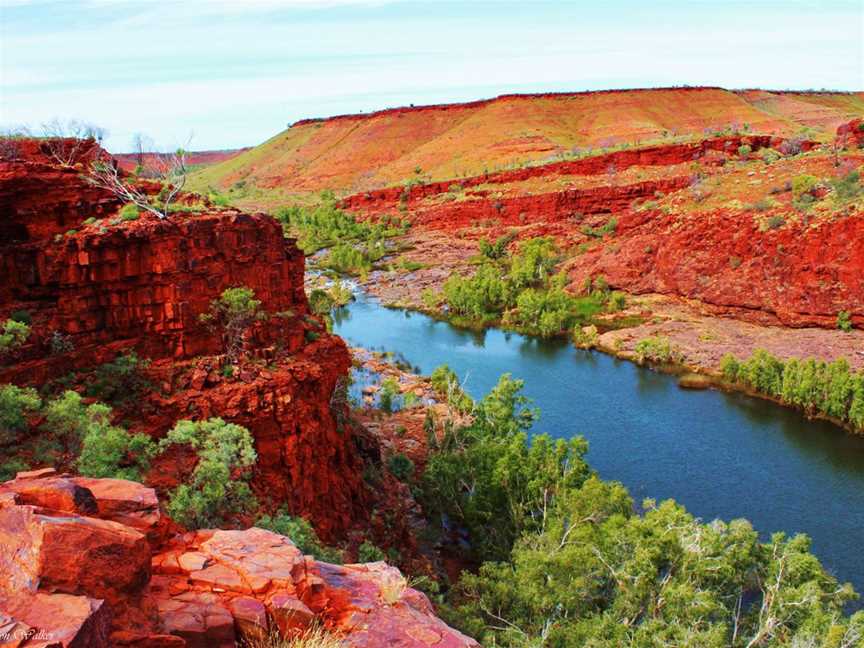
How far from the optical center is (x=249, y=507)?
50.6 ft

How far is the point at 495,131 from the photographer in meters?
123

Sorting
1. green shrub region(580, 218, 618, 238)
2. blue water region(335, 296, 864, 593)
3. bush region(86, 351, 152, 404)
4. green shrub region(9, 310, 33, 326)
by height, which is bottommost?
blue water region(335, 296, 864, 593)

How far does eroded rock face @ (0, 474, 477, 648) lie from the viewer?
6379 mm

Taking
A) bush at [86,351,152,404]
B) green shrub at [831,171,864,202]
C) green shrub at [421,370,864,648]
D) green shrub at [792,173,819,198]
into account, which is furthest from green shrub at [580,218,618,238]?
bush at [86,351,152,404]

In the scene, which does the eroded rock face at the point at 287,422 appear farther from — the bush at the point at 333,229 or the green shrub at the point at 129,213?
the bush at the point at 333,229

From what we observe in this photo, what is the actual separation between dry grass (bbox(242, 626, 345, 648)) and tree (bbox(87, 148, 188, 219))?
44.6 ft

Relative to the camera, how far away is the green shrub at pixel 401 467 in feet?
87.6

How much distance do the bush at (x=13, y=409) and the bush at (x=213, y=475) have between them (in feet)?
9.36

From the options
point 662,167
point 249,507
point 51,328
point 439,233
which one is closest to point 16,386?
point 51,328

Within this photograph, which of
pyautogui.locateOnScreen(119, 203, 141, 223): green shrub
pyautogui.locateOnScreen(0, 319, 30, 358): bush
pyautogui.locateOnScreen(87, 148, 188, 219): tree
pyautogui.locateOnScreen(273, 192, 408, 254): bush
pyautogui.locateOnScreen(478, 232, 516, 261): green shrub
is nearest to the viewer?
pyautogui.locateOnScreen(0, 319, 30, 358): bush

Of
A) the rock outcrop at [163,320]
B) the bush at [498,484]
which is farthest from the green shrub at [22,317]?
the bush at [498,484]

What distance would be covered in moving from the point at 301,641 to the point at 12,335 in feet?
39.9

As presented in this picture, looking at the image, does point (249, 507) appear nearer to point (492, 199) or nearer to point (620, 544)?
point (620, 544)

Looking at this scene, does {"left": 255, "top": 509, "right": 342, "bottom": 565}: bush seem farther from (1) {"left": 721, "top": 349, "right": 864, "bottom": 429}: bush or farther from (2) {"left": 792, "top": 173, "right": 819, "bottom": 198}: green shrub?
(2) {"left": 792, "top": 173, "right": 819, "bottom": 198}: green shrub
